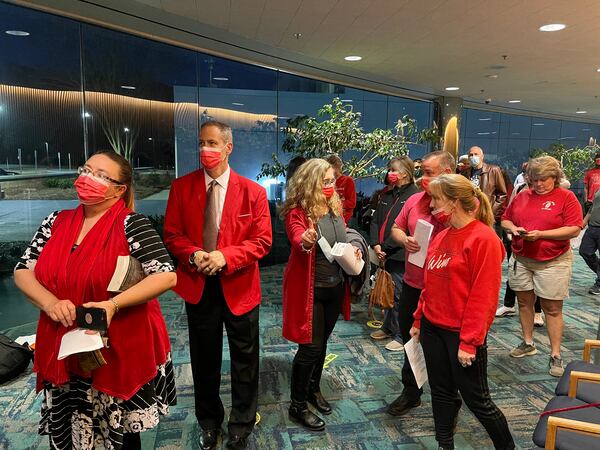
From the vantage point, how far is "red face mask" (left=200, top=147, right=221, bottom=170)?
6.75ft

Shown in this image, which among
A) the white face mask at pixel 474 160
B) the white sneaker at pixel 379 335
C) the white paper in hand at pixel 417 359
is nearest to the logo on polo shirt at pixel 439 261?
the white paper in hand at pixel 417 359

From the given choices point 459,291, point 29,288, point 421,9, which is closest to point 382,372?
point 459,291

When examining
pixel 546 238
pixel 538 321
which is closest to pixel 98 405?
pixel 546 238

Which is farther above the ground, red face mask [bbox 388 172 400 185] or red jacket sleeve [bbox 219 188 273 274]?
red face mask [bbox 388 172 400 185]

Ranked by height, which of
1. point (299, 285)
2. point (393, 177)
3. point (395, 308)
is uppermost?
point (393, 177)

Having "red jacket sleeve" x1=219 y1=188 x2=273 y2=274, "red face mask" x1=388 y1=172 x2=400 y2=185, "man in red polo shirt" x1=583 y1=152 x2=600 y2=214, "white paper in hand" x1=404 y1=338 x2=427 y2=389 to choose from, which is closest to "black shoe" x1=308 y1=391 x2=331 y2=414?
"white paper in hand" x1=404 y1=338 x2=427 y2=389

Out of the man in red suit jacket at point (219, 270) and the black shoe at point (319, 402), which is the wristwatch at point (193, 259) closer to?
the man in red suit jacket at point (219, 270)

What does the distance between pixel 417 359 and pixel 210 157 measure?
54.7 inches

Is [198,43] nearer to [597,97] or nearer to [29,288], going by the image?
[29,288]

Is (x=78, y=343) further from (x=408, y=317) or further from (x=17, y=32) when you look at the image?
(x=17, y=32)

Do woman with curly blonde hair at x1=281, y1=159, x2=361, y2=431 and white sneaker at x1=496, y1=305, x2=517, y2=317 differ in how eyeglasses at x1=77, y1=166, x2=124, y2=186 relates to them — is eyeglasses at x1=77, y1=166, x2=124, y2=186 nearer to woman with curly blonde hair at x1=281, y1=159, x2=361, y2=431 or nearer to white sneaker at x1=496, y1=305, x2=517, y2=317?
woman with curly blonde hair at x1=281, y1=159, x2=361, y2=431

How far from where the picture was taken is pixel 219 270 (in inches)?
76.8

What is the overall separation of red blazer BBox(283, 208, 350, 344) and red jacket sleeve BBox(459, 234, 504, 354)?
0.79m

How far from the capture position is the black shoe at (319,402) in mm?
2557
